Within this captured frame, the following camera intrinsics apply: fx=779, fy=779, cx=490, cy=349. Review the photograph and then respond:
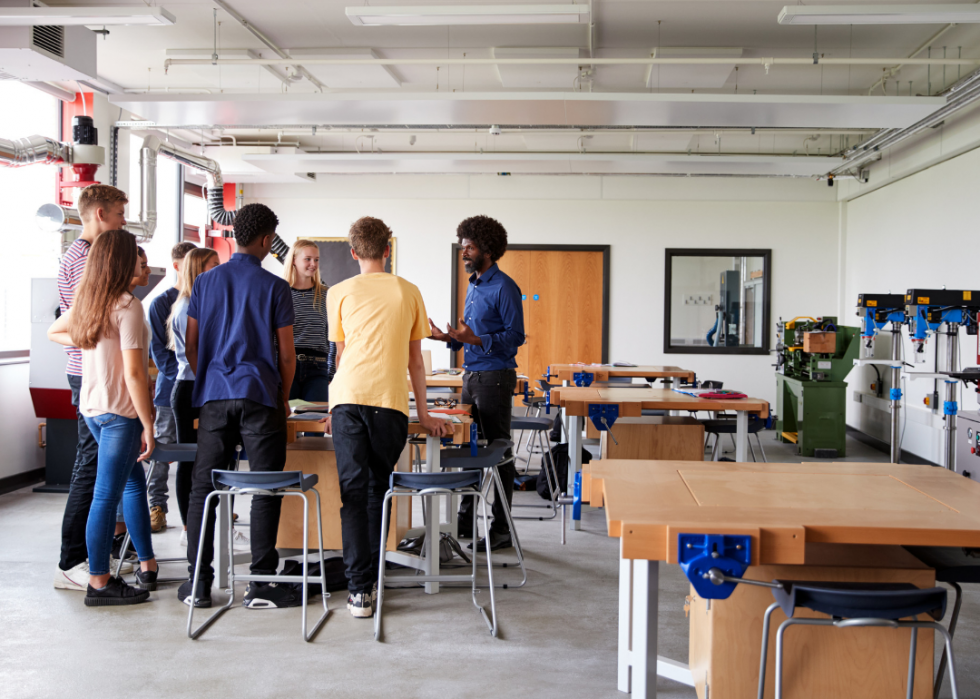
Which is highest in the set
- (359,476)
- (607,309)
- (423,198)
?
(423,198)

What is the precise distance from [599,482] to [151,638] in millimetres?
1950

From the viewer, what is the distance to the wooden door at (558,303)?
32.3ft

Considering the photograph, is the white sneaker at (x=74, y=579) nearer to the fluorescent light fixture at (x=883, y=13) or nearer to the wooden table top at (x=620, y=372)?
the wooden table top at (x=620, y=372)

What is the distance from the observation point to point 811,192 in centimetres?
959

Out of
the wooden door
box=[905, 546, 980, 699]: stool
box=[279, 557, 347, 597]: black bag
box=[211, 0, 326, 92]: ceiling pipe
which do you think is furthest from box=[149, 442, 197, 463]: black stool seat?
the wooden door

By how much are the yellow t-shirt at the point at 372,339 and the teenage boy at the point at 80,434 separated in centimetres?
113

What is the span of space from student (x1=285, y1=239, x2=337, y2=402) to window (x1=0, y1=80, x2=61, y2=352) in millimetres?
2910

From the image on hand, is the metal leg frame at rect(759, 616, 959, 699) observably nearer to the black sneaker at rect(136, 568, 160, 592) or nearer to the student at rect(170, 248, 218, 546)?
the black sneaker at rect(136, 568, 160, 592)

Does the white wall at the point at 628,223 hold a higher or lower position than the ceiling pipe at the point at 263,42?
lower

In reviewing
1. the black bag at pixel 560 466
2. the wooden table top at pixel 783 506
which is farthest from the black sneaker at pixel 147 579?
the black bag at pixel 560 466

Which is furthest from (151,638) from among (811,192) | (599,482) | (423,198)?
(811,192)

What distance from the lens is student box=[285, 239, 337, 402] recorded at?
13.6ft

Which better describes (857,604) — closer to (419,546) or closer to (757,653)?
(757,653)

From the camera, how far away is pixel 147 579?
138 inches
